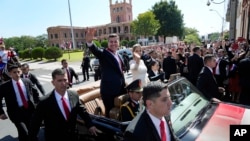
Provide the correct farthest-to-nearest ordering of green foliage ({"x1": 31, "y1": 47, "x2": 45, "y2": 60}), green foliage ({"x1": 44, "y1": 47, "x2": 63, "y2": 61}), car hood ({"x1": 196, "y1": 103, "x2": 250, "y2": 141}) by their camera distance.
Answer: green foliage ({"x1": 31, "y1": 47, "x2": 45, "y2": 60}) → green foliage ({"x1": 44, "y1": 47, "x2": 63, "y2": 61}) → car hood ({"x1": 196, "y1": 103, "x2": 250, "y2": 141})

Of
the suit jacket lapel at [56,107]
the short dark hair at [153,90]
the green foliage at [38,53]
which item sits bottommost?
the green foliage at [38,53]

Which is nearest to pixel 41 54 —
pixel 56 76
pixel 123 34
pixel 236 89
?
pixel 236 89

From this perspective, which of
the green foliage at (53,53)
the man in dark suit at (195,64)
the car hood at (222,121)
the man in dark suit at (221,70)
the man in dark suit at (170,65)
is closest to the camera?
the car hood at (222,121)

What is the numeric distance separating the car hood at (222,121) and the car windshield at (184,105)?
191 millimetres

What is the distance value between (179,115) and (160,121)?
3.72 feet

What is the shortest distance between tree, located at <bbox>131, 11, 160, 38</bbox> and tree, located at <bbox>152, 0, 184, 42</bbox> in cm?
179

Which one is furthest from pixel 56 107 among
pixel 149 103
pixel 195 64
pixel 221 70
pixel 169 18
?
pixel 169 18

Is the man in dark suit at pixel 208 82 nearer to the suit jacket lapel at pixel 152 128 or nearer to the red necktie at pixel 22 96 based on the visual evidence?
the suit jacket lapel at pixel 152 128

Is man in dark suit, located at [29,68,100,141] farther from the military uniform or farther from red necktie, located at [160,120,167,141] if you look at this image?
red necktie, located at [160,120,167,141]

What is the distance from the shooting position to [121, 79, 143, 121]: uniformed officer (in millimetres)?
3264

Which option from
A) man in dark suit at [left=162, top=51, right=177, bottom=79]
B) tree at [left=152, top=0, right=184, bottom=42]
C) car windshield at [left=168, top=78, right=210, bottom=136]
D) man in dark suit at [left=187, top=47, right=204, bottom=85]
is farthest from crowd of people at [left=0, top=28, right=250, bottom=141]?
tree at [left=152, top=0, right=184, bottom=42]

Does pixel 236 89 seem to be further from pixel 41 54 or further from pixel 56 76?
pixel 41 54

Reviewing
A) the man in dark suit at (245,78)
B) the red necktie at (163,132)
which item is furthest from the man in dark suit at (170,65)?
the red necktie at (163,132)

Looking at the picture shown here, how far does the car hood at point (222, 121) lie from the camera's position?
2717mm
